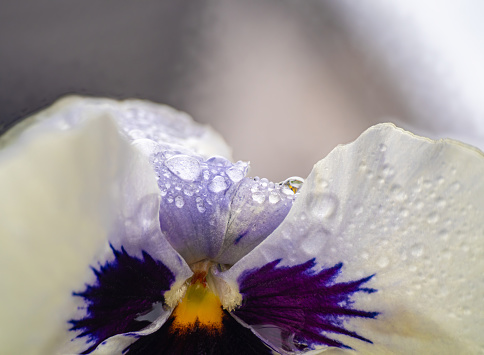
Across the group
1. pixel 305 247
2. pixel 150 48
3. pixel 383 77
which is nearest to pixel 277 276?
pixel 305 247

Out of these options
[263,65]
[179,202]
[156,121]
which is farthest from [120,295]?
[263,65]

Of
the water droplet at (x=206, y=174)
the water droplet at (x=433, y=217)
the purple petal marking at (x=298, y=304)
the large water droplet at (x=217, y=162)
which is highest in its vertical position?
the large water droplet at (x=217, y=162)

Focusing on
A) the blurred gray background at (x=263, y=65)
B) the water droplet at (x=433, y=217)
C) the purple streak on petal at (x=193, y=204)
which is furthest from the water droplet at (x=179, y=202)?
the blurred gray background at (x=263, y=65)

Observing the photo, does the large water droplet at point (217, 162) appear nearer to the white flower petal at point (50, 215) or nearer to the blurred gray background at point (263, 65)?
the white flower petal at point (50, 215)

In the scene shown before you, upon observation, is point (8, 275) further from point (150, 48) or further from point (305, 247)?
point (150, 48)

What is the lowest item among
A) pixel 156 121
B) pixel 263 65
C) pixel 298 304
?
pixel 298 304

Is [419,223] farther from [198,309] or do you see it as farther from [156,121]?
[156,121]

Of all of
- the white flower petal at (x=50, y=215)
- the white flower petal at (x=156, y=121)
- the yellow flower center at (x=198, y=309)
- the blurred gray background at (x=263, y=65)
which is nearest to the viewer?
the white flower petal at (x=50, y=215)

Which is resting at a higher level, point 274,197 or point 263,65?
point 263,65
